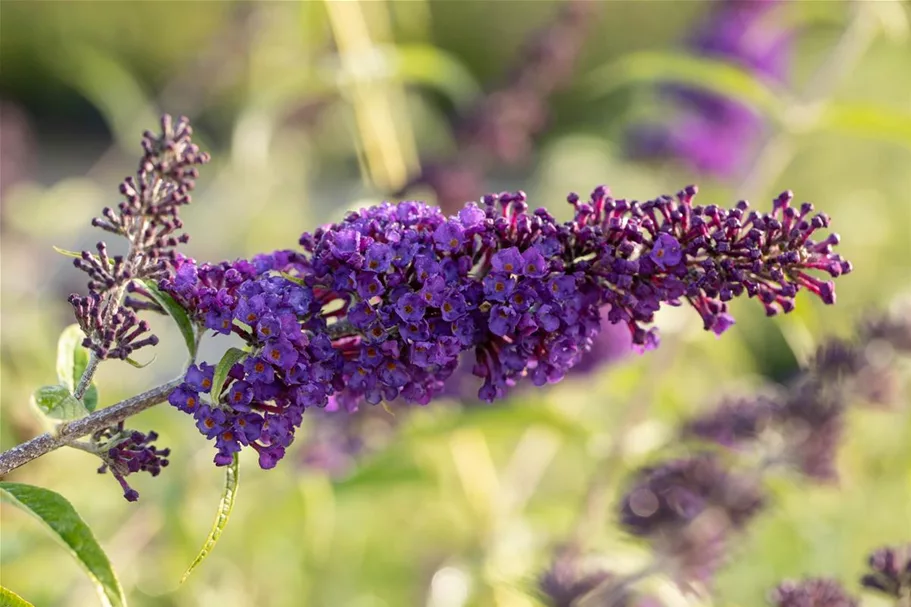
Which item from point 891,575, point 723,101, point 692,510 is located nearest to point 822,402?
point 692,510

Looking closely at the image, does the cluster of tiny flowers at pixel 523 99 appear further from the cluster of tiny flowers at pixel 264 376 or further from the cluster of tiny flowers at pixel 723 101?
the cluster of tiny flowers at pixel 264 376

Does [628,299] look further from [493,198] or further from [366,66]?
[366,66]

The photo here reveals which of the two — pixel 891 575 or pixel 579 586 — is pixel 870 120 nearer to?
pixel 891 575

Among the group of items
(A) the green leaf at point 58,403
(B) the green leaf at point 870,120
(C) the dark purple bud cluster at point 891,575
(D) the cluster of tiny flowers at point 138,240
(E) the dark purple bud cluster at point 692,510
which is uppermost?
(B) the green leaf at point 870,120

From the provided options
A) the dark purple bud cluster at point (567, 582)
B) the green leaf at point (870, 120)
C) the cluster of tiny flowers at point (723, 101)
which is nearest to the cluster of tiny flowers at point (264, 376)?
the dark purple bud cluster at point (567, 582)

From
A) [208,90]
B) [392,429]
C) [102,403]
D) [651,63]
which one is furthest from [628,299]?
[208,90]

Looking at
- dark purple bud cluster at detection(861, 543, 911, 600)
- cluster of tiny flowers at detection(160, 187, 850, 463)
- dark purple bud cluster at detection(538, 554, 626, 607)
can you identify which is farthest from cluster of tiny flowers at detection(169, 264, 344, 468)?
dark purple bud cluster at detection(861, 543, 911, 600)

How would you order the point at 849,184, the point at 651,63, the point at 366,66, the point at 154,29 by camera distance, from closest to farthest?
the point at 651,63, the point at 366,66, the point at 849,184, the point at 154,29

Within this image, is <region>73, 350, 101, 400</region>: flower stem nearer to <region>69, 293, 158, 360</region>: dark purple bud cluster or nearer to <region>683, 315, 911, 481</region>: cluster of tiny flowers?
<region>69, 293, 158, 360</region>: dark purple bud cluster
